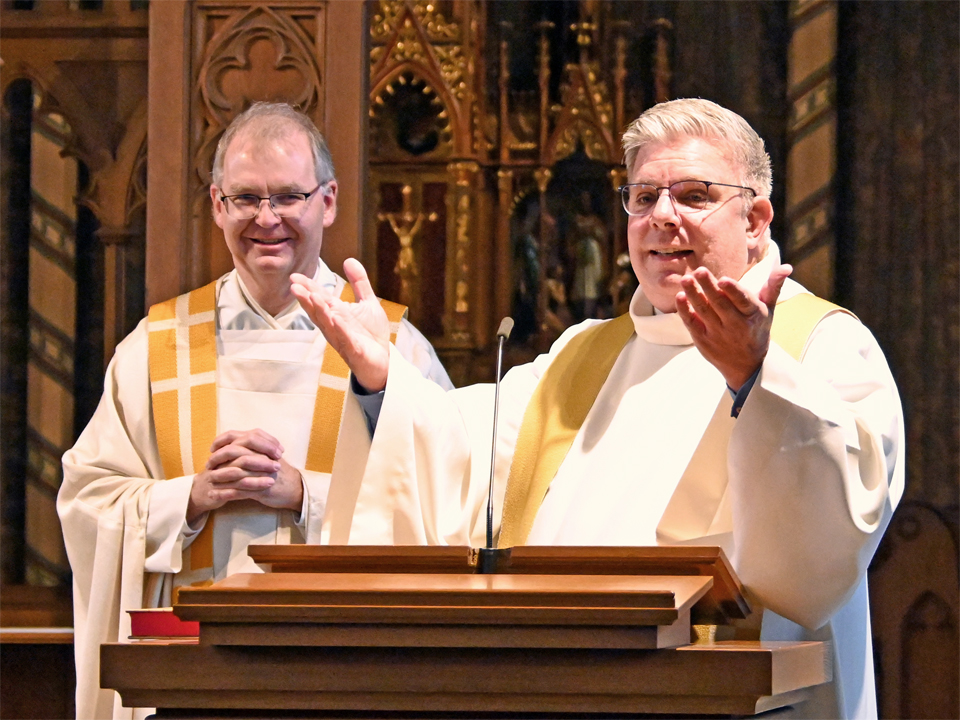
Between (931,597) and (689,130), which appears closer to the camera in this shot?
(689,130)

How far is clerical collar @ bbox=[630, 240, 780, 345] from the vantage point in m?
3.42

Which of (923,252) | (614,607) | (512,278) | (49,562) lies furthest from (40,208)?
A: (614,607)

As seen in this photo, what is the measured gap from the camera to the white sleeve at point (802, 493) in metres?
2.60

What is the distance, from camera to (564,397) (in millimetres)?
3613

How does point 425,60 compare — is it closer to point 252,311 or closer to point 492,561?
point 252,311

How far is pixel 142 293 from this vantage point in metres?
5.96

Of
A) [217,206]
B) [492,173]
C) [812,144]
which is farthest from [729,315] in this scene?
[492,173]

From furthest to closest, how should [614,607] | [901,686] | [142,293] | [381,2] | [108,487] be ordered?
[381,2] → [901,686] → [142,293] → [108,487] → [614,607]

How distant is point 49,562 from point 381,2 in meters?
3.55

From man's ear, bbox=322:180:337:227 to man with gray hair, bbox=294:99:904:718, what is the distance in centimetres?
104

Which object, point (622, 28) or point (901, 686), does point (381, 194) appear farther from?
point (901, 686)

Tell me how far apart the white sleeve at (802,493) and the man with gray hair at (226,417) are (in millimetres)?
1860

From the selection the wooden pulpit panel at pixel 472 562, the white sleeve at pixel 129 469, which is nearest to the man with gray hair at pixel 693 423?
the wooden pulpit panel at pixel 472 562

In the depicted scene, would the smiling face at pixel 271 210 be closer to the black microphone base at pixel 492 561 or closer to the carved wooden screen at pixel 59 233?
the carved wooden screen at pixel 59 233
